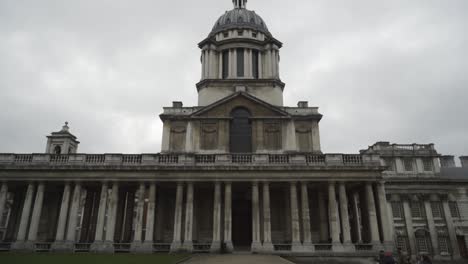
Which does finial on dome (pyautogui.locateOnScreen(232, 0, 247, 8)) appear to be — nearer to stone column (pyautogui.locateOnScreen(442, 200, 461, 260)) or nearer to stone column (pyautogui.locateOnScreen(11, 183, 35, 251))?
stone column (pyautogui.locateOnScreen(11, 183, 35, 251))

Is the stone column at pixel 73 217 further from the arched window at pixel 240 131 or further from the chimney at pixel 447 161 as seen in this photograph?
the chimney at pixel 447 161

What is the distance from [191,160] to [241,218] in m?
7.40

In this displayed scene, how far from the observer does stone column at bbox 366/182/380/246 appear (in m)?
23.4

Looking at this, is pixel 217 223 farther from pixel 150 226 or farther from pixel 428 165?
pixel 428 165

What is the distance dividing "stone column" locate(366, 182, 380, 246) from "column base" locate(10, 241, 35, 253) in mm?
25022

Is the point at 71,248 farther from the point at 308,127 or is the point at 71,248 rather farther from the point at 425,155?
the point at 425,155

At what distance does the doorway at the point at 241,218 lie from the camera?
28148 millimetres

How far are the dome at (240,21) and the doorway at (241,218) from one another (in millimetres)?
22727

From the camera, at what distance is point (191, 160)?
83.9 ft

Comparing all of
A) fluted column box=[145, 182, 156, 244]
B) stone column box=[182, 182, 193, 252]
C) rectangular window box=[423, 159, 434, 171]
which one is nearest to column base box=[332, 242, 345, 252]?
stone column box=[182, 182, 193, 252]

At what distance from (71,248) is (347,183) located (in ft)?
71.7

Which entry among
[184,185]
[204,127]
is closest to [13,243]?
[184,185]

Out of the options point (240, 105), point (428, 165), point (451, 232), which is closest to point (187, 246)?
point (240, 105)

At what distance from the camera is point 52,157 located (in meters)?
26.3
